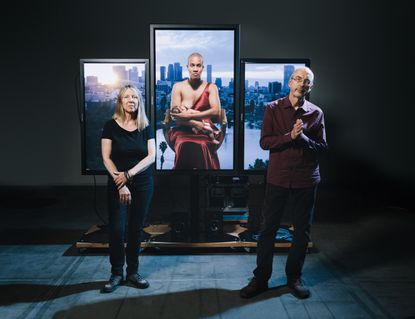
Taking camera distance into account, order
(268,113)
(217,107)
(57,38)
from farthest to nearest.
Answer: (57,38) < (217,107) < (268,113)

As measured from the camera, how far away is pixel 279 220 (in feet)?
10.5

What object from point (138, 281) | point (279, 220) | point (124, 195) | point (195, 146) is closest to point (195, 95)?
point (195, 146)

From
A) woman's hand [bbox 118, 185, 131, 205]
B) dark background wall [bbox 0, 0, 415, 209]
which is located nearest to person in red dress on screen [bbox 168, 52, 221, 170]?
woman's hand [bbox 118, 185, 131, 205]

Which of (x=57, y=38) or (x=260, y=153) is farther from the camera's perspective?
(x=57, y=38)

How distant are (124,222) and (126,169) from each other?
376 mm

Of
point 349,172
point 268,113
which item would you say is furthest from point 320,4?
point 268,113

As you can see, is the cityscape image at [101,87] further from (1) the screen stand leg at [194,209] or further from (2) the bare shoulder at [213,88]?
(1) the screen stand leg at [194,209]

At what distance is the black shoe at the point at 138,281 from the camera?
3.34 m

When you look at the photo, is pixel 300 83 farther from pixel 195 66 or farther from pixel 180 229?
pixel 180 229

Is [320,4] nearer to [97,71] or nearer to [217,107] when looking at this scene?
[217,107]

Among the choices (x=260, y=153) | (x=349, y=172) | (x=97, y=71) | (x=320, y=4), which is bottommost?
(x=349, y=172)

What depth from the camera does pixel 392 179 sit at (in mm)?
6473

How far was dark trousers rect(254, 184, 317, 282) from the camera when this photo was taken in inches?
124

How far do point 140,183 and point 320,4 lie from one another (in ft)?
13.9
